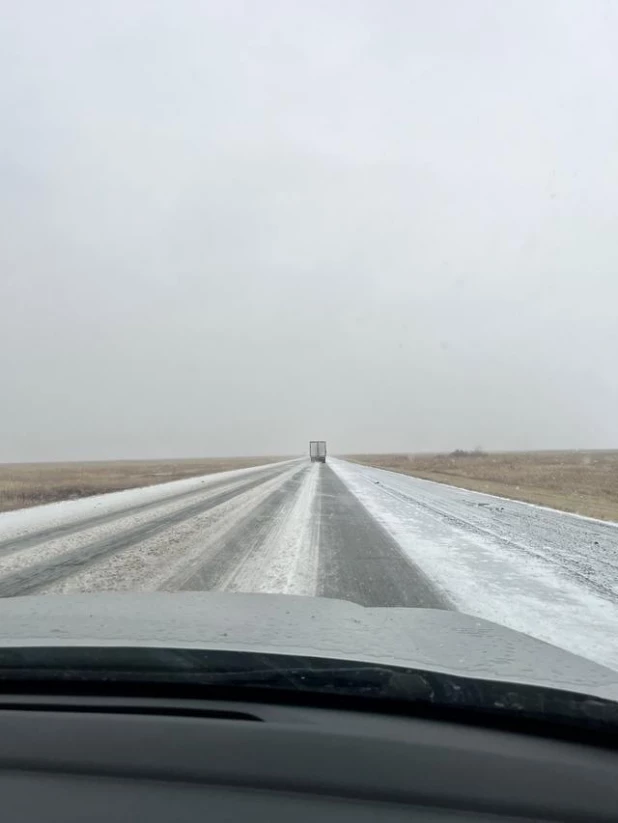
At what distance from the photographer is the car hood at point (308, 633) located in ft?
7.75

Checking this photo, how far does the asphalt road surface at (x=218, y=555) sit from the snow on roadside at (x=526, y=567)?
0.42 m

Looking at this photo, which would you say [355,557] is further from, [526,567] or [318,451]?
[318,451]

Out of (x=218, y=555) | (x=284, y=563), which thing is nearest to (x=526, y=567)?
(x=284, y=563)

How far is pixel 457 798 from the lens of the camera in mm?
1767

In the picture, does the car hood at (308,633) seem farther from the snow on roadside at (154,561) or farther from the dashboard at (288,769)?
the snow on roadside at (154,561)

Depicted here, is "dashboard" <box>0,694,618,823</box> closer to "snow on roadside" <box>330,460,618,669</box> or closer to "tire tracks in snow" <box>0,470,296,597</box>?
"snow on roadside" <box>330,460,618,669</box>

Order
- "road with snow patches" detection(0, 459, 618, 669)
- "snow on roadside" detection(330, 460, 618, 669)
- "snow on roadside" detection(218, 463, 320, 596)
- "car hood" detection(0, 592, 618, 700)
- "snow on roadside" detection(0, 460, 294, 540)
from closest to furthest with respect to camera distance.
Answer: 1. "car hood" detection(0, 592, 618, 700)
2. "snow on roadside" detection(330, 460, 618, 669)
3. "road with snow patches" detection(0, 459, 618, 669)
4. "snow on roadside" detection(218, 463, 320, 596)
5. "snow on roadside" detection(0, 460, 294, 540)

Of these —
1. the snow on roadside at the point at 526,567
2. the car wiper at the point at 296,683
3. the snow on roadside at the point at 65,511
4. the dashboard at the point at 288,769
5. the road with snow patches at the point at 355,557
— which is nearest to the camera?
the dashboard at the point at 288,769

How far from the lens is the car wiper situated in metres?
2.07

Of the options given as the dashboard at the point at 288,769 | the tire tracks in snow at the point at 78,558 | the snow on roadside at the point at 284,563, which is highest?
the dashboard at the point at 288,769

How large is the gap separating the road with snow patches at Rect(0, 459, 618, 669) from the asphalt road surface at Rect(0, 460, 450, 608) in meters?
0.02

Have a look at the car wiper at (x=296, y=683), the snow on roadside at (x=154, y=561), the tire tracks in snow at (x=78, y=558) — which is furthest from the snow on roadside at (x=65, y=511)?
the car wiper at (x=296, y=683)

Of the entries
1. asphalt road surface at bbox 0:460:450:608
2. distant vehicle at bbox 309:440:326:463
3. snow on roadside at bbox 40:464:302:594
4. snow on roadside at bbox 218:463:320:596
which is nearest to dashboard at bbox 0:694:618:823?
asphalt road surface at bbox 0:460:450:608

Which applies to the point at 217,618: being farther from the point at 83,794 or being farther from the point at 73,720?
the point at 83,794
